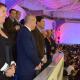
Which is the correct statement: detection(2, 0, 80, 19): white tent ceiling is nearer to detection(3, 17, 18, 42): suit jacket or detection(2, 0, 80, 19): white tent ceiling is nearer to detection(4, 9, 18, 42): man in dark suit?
detection(4, 9, 18, 42): man in dark suit

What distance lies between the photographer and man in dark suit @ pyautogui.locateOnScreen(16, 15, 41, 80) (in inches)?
145

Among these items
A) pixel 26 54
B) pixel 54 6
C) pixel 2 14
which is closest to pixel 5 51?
pixel 2 14

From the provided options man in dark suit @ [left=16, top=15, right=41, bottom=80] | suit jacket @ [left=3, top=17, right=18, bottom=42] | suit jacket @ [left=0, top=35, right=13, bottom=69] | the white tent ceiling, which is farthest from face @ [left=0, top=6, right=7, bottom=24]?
the white tent ceiling

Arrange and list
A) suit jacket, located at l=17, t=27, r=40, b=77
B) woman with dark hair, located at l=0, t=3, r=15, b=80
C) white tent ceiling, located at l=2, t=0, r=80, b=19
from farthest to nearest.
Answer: white tent ceiling, located at l=2, t=0, r=80, b=19, suit jacket, located at l=17, t=27, r=40, b=77, woman with dark hair, located at l=0, t=3, r=15, b=80

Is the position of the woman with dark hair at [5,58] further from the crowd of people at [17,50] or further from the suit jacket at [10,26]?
the suit jacket at [10,26]

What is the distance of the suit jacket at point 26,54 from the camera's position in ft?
12.1

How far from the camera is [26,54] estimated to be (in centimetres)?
371

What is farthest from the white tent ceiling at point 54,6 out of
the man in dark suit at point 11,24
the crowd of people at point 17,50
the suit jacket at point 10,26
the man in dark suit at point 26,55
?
the man in dark suit at point 26,55

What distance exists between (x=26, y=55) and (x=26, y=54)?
0.06ft

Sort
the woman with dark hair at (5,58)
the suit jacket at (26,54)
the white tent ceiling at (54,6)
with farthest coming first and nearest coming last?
1. the white tent ceiling at (54,6)
2. the suit jacket at (26,54)
3. the woman with dark hair at (5,58)

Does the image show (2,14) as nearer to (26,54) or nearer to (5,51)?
(5,51)

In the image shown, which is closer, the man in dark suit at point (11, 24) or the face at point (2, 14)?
the face at point (2, 14)

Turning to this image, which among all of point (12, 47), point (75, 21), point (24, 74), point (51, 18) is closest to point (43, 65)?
point (24, 74)

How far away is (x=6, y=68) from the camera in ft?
10.3
